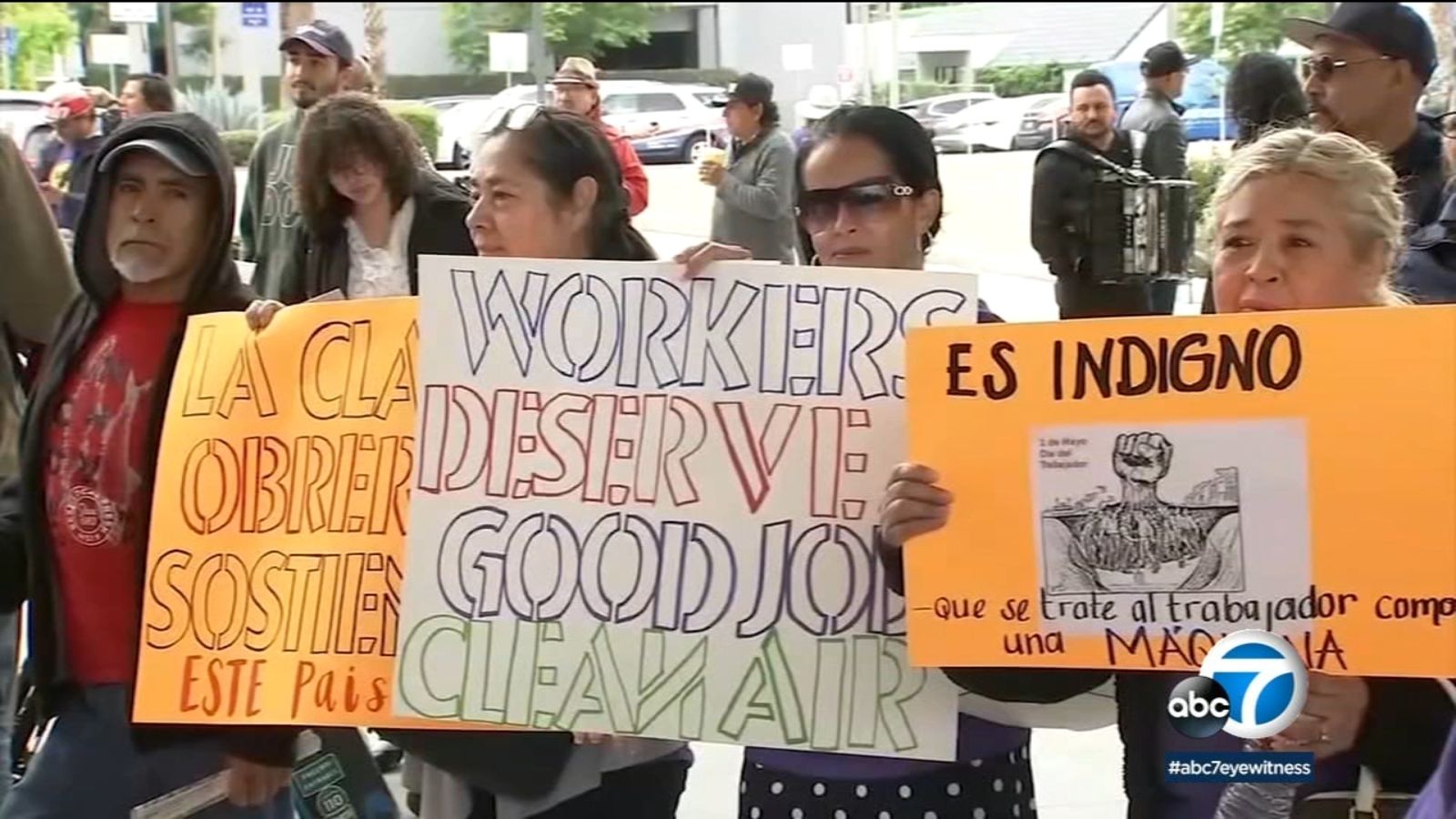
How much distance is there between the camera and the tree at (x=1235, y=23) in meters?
11.5

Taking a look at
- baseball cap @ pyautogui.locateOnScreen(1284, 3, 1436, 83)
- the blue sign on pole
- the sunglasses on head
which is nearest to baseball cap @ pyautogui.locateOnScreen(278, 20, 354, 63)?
the sunglasses on head

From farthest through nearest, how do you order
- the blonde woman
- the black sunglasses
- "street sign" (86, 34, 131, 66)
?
1. "street sign" (86, 34, 131, 66)
2. the black sunglasses
3. the blonde woman

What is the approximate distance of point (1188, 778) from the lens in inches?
60.4

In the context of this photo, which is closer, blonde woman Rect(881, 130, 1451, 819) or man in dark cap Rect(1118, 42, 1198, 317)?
blonde woman Rect(881, 130, 1451, 819)

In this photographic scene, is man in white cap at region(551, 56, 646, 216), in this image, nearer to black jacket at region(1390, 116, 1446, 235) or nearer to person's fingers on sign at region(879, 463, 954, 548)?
black jacket at region(1390, 116, 1446, 235)

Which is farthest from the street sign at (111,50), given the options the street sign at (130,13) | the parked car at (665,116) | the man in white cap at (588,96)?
the man in white cap at (588,96)

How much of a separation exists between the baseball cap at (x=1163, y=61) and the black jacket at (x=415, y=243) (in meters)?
3.75

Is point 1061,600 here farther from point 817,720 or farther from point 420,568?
point 420,568

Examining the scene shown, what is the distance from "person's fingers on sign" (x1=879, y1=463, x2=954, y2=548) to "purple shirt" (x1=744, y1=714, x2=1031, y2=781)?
0.31 m

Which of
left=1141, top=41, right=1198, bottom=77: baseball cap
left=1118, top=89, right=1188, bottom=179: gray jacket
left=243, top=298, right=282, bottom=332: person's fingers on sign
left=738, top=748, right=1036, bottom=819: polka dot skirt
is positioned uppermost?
left=1141, top=41, right=1198, bottom=77: baseball cap

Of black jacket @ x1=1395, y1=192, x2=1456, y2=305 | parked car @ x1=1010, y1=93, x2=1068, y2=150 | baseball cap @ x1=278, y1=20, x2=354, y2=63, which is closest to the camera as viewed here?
black jacket @ x1=1395, y1=192, x2=1456, y2=305

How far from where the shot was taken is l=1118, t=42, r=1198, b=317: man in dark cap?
5.94 meters

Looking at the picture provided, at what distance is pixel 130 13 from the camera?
8.62m

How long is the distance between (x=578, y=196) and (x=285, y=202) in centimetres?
200
